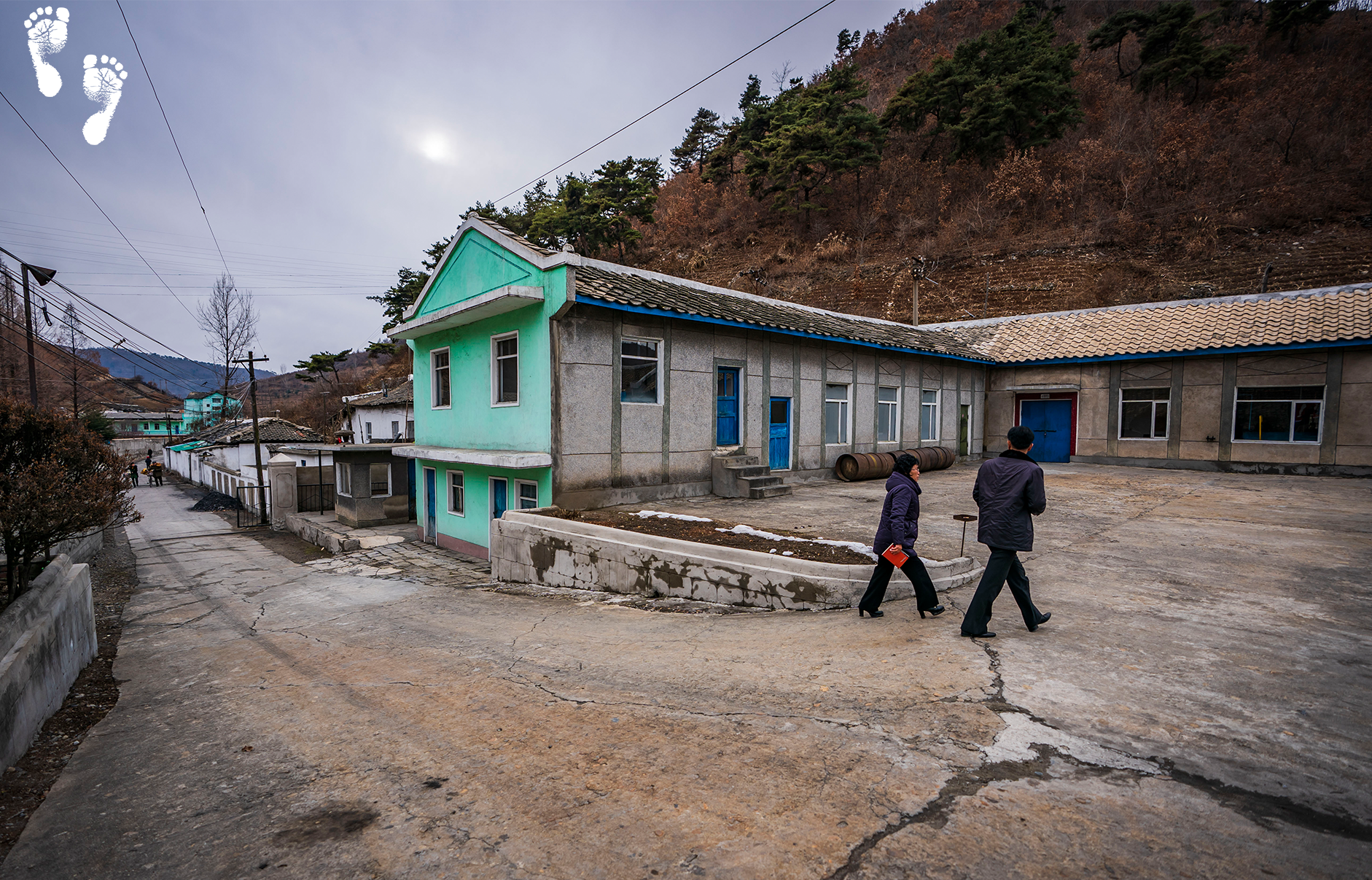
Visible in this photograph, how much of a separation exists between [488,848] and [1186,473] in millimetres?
21200

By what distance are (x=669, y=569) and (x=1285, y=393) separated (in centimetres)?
1959

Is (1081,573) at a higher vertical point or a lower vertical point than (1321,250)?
lower

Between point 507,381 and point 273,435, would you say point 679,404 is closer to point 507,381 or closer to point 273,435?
point 507,381

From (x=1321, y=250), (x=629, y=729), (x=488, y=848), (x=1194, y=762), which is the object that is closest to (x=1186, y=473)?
(x=1321, y=250)

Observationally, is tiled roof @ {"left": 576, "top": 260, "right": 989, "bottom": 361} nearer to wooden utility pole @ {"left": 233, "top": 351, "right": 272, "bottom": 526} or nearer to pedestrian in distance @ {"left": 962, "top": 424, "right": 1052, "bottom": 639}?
pedestrian in distance @ {"left": 962, "top": 424, "right": 1052, "bottom": 639}

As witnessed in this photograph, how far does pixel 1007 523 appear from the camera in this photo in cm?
505

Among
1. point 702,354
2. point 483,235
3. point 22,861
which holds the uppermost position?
point 483,235

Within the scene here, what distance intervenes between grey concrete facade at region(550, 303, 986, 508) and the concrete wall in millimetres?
6414

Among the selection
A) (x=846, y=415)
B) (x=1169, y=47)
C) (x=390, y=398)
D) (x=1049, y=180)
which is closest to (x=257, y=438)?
(x=390, y=398)

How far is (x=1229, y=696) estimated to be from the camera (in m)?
3.97

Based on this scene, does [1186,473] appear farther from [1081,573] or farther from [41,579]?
[41,579]

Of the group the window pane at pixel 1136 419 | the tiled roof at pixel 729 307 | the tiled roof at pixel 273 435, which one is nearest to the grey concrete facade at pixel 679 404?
the tiled roof at pixel 729 307

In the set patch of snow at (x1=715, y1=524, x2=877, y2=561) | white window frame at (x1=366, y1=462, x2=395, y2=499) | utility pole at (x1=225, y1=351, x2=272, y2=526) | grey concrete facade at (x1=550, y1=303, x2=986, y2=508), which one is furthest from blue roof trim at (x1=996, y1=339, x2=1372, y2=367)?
utility pole at (x1=225, y1=351, x2=272, y2=526)

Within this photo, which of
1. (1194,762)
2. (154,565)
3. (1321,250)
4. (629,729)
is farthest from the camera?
(1321,250)
